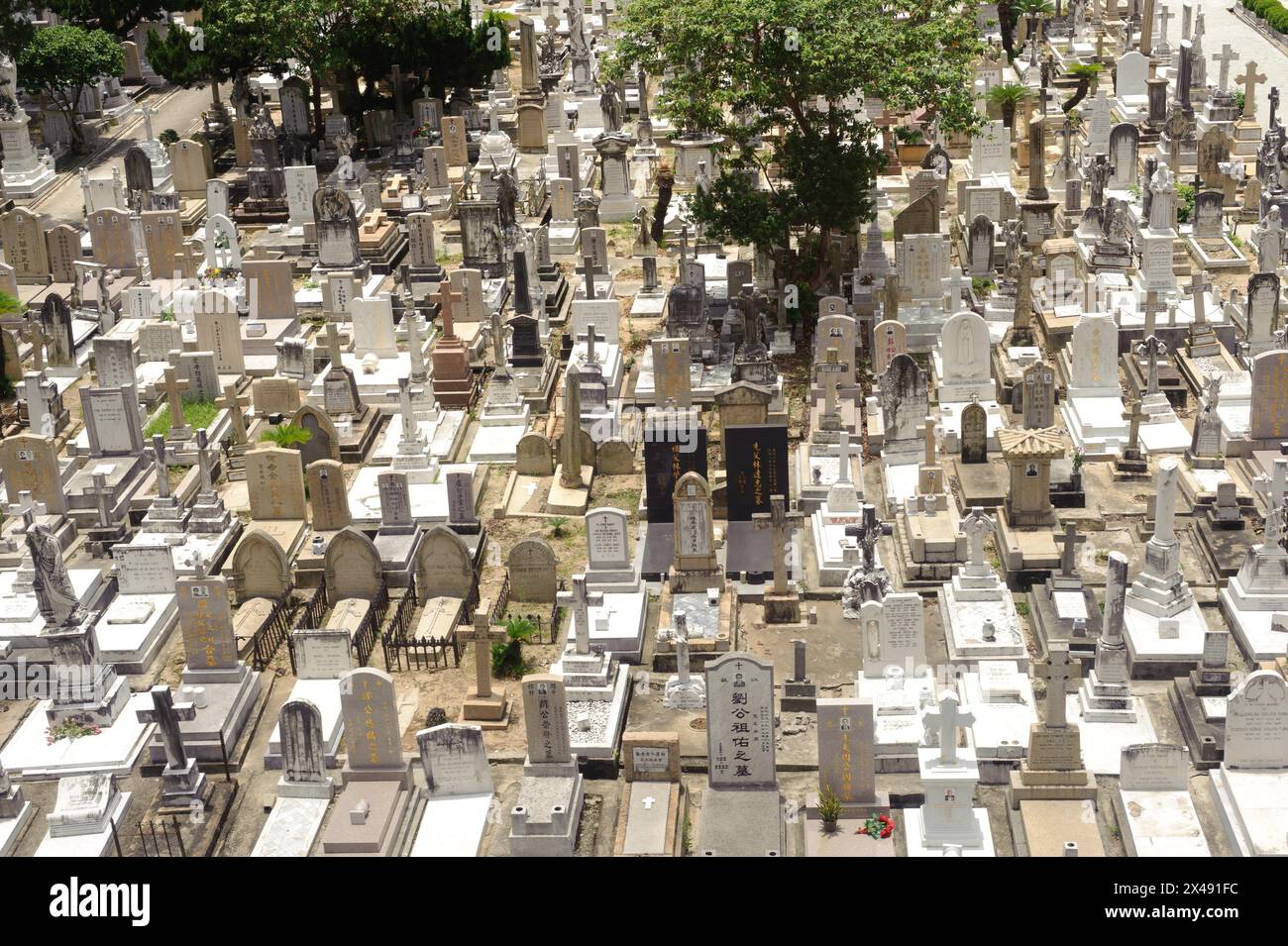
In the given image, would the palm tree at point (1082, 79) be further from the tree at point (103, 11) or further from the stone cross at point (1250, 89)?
the tree at point (103, 11)

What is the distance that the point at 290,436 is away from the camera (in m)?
24.1

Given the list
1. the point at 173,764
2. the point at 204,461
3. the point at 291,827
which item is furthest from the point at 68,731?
the point at 204,461

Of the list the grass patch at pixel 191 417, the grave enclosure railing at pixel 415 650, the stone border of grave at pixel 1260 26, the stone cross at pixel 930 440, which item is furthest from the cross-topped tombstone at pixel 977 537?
the stone border of grave at pixel 1260 26

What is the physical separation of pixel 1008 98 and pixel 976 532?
67.1 ft

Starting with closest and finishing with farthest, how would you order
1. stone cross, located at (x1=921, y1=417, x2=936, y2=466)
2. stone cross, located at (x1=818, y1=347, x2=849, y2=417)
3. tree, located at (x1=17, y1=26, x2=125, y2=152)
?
stone cross, located at (x1=921, y1=417, x2=936, y2=466), stone cross, located at (x1=818, y1=347, x2=849, y2=417), tree, located at (x1=17, y1=26, x2=125, y2=152)

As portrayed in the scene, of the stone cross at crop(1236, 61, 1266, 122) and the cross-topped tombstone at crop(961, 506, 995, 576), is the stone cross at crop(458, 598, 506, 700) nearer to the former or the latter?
the cross-topped tombstone at crop(961, 506, 995, 576)

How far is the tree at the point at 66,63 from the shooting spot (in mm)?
39656

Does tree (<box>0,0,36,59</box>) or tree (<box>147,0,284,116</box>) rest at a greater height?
tree (<box>0,0,36,59</box>)

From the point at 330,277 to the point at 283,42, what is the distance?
33.5 feet

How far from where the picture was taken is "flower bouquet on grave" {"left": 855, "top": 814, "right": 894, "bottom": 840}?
15.9m

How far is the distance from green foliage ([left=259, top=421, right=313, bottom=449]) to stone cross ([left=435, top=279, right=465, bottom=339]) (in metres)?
3.88

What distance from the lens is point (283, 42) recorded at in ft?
125

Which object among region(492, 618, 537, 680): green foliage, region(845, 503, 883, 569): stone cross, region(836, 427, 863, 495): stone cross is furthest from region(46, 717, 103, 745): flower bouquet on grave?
region(836, 427, 863, 495): stone cross

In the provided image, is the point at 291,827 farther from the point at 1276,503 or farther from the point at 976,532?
the point at 1276,503
